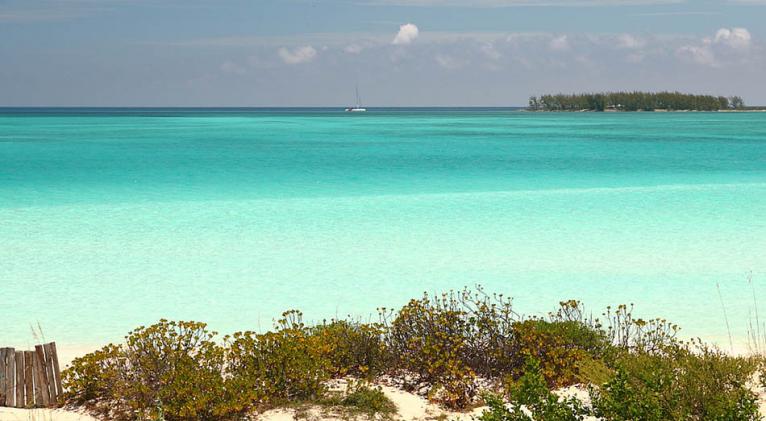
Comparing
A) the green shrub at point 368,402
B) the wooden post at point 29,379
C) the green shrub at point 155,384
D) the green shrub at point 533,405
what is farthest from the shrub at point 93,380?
the green shrub at point 533,405

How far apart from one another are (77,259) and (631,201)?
51.9 ft

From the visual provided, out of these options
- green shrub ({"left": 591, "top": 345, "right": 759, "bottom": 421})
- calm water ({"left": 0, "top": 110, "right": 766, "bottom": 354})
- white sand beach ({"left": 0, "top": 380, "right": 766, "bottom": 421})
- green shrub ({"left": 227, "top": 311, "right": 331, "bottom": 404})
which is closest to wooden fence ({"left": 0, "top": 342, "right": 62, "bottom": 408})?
white sand beach ({"left": 0, "top": 380, "right": 766, "bottom": 421})

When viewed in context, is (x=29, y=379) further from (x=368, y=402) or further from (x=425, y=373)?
(x=425, y=373)

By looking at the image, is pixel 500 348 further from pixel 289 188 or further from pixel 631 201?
pixel 289 188

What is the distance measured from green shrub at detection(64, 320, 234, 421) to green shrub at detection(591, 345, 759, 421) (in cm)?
304

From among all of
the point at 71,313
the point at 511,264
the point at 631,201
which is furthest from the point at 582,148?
the point at 71,313

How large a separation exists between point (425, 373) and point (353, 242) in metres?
9.35

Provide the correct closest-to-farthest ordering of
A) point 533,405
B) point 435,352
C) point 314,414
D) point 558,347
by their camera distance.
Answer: point 533,405, point 314,414, point 558,347, point 435,352

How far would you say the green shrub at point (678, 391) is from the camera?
5.66 m

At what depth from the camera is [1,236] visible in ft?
60.0

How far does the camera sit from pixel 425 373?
800 cm

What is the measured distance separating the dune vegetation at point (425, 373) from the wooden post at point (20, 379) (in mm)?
367

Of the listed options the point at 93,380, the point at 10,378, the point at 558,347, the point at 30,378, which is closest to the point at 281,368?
the point at 93,380

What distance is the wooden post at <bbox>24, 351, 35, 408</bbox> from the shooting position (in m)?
7.23
